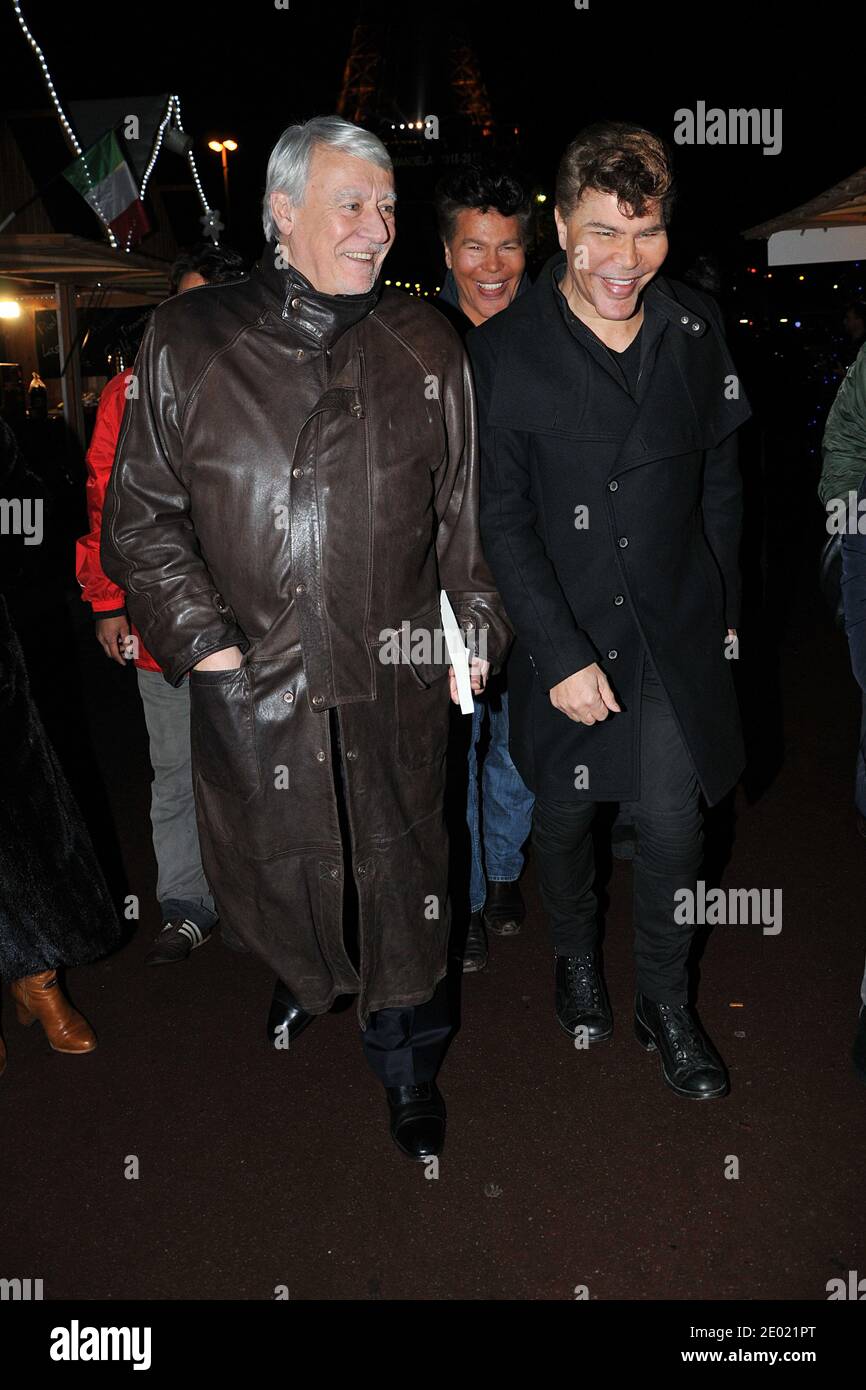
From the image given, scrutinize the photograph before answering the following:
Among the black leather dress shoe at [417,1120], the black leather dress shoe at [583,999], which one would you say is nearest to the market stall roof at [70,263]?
the black leather dress shoe at [583,999]

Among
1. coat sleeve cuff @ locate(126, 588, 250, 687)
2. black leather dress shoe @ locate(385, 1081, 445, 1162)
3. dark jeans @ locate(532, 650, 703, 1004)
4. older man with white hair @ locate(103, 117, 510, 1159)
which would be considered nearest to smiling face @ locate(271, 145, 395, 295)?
older man with white hair @ locate(103, 117, 510, 1159)

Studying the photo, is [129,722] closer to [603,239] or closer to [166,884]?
[166,884]

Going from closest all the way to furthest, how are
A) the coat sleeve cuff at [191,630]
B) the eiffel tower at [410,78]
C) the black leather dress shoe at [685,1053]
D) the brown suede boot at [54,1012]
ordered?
the coat sleeve cuff at [191,630] → the black leather dress shoe at [685,1053] → the brown suede boot at [54,1012] → the eiffel tower at [410,78]

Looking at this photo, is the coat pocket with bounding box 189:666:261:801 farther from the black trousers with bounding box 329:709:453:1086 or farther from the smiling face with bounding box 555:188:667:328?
the smiling face with bounding box 555:188:667:328

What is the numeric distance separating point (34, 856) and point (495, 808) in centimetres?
165

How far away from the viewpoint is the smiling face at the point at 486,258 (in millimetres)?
3826

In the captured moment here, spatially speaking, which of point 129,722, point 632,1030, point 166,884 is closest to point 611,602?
point 632,1030

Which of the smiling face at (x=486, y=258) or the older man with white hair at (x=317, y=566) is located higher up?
the smiling face at (x=486, y=258)

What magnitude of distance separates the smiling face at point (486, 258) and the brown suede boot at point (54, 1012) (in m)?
2.56

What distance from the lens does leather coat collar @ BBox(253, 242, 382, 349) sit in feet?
8.89

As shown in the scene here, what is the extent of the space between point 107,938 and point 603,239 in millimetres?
2462

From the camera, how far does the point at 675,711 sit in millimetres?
3180

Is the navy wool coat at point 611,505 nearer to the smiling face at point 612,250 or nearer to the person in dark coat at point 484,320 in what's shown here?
the smiling face at point 612,250

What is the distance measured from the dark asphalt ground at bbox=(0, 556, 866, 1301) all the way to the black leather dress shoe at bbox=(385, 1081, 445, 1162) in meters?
0.05
